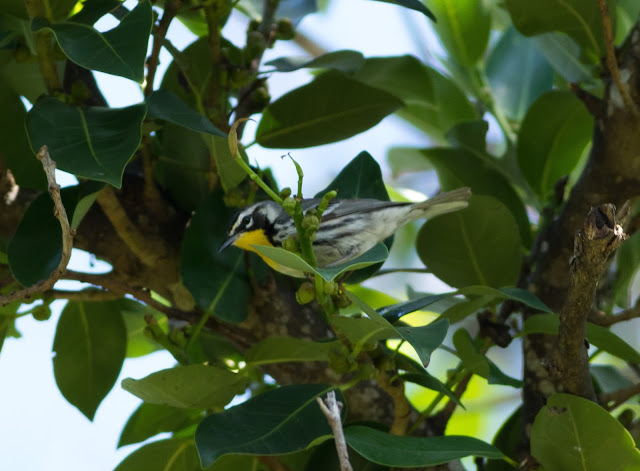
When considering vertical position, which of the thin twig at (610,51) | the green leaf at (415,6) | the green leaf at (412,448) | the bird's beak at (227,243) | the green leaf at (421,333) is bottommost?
the green leaf at (412,448)

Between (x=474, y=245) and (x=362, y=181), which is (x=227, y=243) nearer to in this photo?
(x=362, y=181)

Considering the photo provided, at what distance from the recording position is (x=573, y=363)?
5.56 ft

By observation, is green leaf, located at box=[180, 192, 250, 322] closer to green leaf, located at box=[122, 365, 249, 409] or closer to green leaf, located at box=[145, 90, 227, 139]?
green leaf, located at box=[122, 365, 249, 409]

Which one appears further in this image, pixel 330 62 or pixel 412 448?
pixel 330 62

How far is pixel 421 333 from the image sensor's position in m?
1.49

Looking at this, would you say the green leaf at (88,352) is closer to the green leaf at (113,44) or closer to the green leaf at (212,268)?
the green leaf at (212,268)

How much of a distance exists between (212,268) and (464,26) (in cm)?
125

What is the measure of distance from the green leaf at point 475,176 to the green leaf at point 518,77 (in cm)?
38

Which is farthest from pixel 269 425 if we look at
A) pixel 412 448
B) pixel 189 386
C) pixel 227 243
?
pixel 227 243

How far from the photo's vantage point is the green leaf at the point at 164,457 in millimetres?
1984

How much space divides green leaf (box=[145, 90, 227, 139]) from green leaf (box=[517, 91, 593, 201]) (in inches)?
43.9

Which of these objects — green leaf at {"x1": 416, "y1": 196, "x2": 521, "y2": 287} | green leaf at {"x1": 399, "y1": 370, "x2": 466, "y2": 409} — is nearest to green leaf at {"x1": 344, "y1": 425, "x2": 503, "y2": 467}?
green leaf at {"x1": 399, "y1": 370, "x2": 466, "y2": 409}

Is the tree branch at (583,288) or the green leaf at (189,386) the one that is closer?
the tree branch at (583,288)

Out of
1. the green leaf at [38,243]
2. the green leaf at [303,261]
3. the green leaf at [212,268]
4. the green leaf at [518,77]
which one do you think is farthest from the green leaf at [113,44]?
the green leaf at [518,77]
